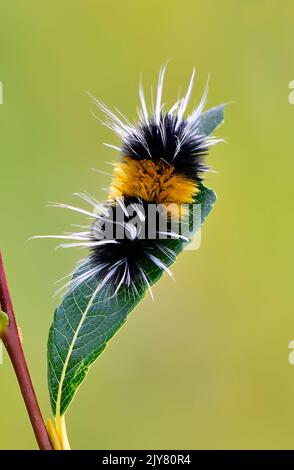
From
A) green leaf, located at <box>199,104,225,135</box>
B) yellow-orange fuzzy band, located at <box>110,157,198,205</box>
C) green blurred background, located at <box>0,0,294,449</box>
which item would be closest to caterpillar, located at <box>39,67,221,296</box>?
yellow-orange fuzzy band, located at <box>110,157,198,205</box>

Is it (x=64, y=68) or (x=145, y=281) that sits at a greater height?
(x=64, y=68)

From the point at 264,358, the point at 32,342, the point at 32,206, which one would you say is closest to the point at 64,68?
the point at 32,206

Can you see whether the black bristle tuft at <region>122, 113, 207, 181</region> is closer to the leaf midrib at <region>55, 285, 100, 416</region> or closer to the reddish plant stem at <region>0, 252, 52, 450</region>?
the leaf midrib at <region>55, 285, 100, 416</region>

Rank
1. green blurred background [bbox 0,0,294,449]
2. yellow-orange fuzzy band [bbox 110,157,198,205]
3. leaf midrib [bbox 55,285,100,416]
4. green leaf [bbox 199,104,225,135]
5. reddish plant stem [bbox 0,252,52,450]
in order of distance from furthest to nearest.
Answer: green blurred background [bbox 0,0,294,449] → green leaf [bbox 199,104,225,135] → yellow-orange fuzzy band [bbox 110,157,198,205] → leaf midrib [bbox 55,285,100,416] → reddish plant stem [bbox 0,252,52,450]

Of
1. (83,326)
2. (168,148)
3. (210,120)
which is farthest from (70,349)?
(210,120)

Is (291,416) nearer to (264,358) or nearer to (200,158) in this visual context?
(264,358)

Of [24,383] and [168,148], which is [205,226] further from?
[24,383]
